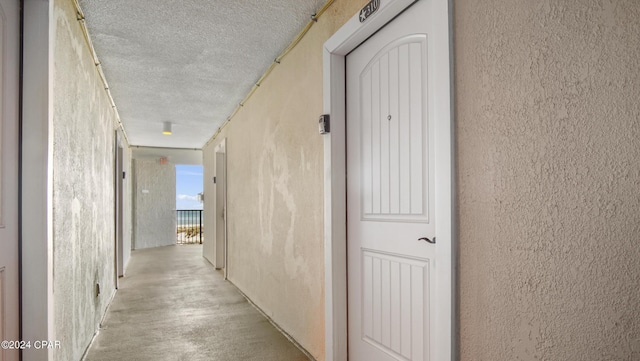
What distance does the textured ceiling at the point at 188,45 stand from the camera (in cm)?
243

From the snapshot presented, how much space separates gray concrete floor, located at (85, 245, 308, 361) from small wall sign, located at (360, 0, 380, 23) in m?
2.14

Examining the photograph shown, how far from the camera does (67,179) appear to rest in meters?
2.15

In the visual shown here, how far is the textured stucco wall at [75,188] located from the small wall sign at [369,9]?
146 centimetres

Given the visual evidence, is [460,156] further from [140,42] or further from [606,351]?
[140,42]

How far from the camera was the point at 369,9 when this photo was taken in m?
1.91

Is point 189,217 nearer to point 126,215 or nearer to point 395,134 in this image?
point 126,215

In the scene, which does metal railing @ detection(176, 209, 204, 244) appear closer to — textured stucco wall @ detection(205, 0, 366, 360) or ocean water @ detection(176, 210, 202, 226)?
ocean water @ detection(176, 210, 202, 226)

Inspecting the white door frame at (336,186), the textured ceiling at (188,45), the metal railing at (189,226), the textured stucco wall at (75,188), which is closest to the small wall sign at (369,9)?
the white door frame at (336,186)

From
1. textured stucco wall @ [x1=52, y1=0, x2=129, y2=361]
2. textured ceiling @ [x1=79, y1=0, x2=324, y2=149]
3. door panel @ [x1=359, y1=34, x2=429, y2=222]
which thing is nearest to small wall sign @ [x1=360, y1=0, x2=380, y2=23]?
door panel @ [x1=359, y1=34, x2=429, y2=222]

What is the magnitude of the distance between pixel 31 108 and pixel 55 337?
3.60 feet

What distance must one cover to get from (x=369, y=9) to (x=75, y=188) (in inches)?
79.9

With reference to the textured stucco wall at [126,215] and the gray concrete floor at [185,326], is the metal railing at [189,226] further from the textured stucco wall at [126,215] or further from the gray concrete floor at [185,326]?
the gray concrete floor at [185,326]

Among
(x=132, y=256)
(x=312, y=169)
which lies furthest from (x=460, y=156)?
(x=132, y=256)

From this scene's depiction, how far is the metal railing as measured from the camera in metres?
10.3
